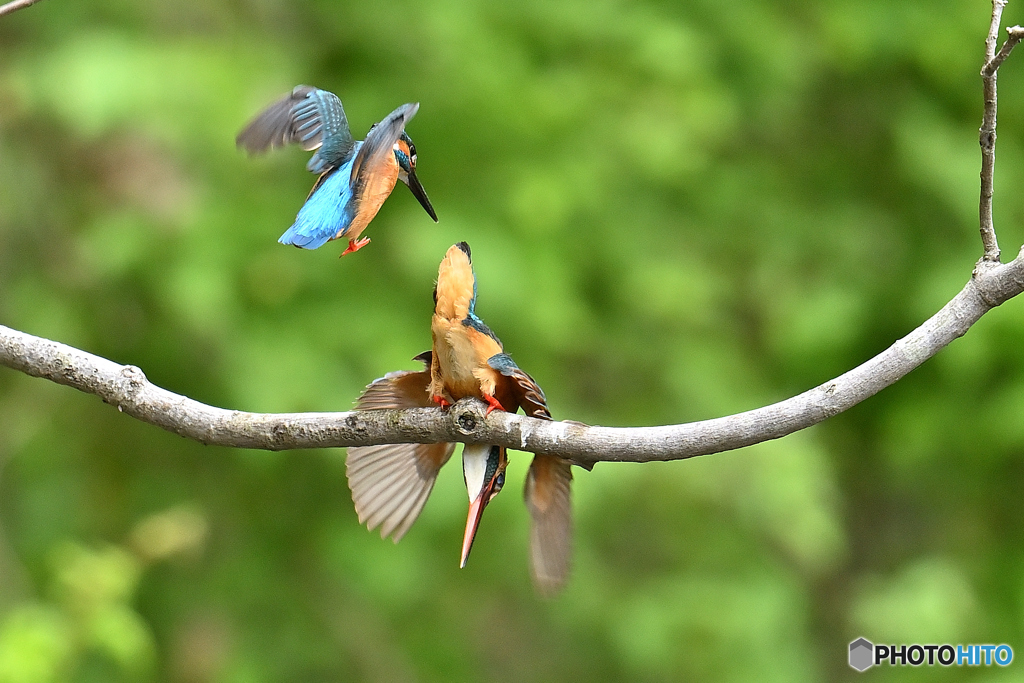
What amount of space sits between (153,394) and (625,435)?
0.70 meters

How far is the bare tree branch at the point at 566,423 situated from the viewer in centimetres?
116

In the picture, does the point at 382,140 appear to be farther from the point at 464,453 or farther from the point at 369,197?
the point at 464,453

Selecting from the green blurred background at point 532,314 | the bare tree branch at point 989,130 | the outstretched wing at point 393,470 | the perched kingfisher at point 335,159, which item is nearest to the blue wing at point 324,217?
the perched kingfisher at point 335,159

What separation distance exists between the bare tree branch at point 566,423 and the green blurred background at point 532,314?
5.42ft

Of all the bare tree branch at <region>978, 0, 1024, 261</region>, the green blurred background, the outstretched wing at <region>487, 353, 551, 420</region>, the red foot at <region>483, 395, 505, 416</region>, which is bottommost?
the red foot at <region>483, 395, 505, 416</region>

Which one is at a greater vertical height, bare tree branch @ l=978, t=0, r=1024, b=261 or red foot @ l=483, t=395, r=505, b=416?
bare tree branch @ l=978, t=0, r=1024, b=261

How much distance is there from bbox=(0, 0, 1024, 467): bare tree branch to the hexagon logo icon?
2.70m

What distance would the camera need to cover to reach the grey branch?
116 cm

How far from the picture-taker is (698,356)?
13.6 ft

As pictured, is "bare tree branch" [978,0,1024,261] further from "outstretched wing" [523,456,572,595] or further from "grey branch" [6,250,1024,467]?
"outstretched wing" [523,456,572,595]

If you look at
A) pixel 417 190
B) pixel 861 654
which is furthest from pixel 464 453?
pixel 861 654

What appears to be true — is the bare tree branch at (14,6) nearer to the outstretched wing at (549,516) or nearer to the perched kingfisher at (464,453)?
the perched kingfisher at (464,453)

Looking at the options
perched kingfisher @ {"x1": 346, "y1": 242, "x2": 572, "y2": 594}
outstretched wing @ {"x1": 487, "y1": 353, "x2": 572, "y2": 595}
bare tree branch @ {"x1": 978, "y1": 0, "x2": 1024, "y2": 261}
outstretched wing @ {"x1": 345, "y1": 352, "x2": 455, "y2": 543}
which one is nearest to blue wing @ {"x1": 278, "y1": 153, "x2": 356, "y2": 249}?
perched kingfisher @ {"x1": 346, "y1": 242, "x2": 572, "y2": 594}

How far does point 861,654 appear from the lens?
366cm
